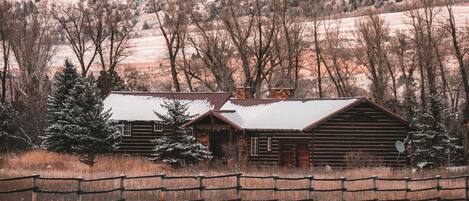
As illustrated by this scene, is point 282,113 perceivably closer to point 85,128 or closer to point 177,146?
point 177,146

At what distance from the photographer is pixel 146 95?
55188 mm

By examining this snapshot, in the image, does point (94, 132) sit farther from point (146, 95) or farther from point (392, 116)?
point (392, 116)

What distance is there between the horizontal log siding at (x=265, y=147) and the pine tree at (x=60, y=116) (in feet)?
34.5

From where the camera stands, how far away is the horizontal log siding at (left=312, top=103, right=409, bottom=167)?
149 ft

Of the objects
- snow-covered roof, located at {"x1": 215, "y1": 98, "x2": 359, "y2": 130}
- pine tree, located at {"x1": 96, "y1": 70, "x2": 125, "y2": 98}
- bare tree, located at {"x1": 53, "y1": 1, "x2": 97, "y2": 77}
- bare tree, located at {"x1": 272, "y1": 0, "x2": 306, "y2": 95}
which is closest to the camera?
snow-covered roof, located at {"x1": 215, "y1": 98, "x2": 359, "y2": 130}

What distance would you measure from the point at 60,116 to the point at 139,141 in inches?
244

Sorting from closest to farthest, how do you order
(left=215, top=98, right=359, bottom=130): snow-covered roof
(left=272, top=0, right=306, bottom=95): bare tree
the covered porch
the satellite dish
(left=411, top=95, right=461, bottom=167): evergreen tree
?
the satellite dish, (left=411, top=95, right=461, bottom=167): evergreen tree, (left=215, top=98, right=359, bottom=130): snow-covered roof, the covered porch, (left=272, top=0, right=306, bottom=95): bare tree

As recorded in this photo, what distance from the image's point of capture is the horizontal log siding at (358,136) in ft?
149

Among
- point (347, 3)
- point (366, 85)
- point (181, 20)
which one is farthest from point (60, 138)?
point (347, 3)

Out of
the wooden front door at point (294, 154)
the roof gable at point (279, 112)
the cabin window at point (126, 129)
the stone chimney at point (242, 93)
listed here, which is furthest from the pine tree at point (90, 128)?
the stone chimney at point (242, 93)

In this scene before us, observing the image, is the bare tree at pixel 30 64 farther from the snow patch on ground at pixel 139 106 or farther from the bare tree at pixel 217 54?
the bare tree at pixel 217 54

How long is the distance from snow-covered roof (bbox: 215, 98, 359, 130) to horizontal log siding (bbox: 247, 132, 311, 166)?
2.32 feet

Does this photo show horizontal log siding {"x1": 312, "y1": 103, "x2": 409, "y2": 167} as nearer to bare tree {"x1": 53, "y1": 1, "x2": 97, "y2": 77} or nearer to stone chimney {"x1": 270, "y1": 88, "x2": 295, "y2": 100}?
stone chimney {"x1": 270, "y1": 88, "x2": 295, "y2": 100}

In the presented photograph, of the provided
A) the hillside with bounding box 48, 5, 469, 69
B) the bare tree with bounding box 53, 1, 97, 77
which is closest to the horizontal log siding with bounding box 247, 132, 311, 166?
A: the bare tree with bounding box 53, 1, 97, 77
